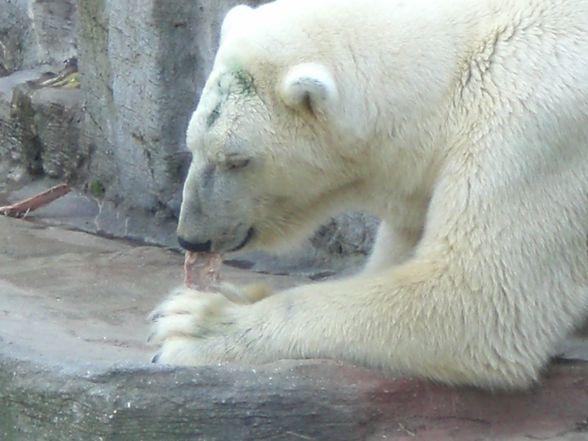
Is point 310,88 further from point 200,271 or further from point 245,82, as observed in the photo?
point 200,271

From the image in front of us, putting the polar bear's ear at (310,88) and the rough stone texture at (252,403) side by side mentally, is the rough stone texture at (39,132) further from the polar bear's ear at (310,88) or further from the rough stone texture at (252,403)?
the polar bear's ear at (310,88)

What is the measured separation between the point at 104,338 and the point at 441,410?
1.16 meters

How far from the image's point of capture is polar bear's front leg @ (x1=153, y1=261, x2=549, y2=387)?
3.31 m

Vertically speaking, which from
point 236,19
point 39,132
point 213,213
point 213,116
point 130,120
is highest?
point 236,19

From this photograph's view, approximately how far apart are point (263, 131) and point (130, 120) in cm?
274

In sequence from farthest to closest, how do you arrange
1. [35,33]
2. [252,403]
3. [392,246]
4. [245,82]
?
[35,33], [392,246], [245,82], [252,403]

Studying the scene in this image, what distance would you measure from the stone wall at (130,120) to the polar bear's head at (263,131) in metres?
1.66

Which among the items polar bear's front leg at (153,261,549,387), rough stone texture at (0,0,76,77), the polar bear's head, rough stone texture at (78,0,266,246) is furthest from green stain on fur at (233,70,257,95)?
rough stone texture at (0,0,76,77)

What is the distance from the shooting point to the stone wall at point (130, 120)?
575 cm

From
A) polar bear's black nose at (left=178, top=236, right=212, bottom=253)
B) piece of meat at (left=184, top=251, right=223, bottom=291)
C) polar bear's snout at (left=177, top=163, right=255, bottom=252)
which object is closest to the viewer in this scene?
polar bear's snout at (left=177, top=163, right=255, bottom=252)

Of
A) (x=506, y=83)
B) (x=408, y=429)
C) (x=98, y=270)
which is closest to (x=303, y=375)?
(x=408, y=429)

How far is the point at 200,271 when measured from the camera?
153 inches

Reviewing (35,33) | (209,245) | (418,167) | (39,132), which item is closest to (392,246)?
(418,167)

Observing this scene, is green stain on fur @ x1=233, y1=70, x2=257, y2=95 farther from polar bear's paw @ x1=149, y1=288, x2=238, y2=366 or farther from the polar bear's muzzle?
polar bear's paw @ x1=149, y1=288, x2=238, y2=366
